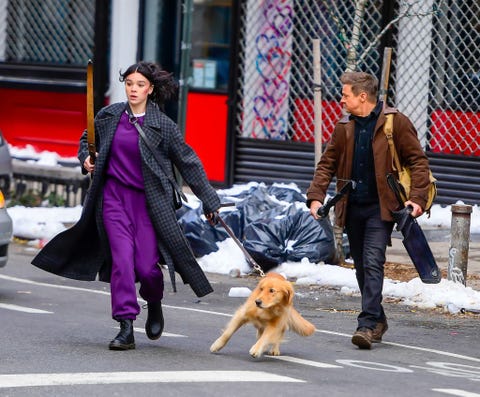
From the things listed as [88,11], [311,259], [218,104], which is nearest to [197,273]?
[311,259]

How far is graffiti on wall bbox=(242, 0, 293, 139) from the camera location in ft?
56.6

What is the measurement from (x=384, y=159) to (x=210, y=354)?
67.4 inches

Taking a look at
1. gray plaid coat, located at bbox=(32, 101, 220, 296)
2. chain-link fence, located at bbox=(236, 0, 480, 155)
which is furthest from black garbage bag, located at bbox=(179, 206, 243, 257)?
gray plaid coat, located at bbox=(32, 101, 220, 296)

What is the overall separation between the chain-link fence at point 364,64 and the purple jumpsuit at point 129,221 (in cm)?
695

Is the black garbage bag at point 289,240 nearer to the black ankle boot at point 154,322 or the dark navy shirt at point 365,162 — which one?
the dark navy shirt at point 365,162

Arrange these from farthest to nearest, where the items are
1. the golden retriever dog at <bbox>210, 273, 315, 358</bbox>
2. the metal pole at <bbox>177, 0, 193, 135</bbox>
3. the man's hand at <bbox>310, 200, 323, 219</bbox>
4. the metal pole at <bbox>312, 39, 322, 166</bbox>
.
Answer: the metal pole at <bbox>177, 0, 193, 135</bbox> → the metal pole at <bbox>312, 39, 322, 166</bbox> → the man's hand at <bbox>310, 200, 323, 219</bbox> → the golden retriever dog at <bbox>210, 273, 315, 358</bbox>

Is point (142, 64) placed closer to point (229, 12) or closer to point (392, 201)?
point (392, 201)

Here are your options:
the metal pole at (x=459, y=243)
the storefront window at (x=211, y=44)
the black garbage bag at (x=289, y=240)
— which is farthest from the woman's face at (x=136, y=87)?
the storefront window at (x=211, y=44)

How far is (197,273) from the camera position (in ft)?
27.6

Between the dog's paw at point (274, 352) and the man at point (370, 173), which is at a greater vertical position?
the man at point (370, 173)

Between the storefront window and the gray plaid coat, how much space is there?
971 cm

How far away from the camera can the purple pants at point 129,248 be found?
8094 mm

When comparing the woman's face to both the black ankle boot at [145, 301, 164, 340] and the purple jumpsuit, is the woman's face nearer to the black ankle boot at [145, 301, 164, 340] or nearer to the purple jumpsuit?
the purple jumpsuit

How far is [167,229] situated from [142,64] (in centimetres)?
100
